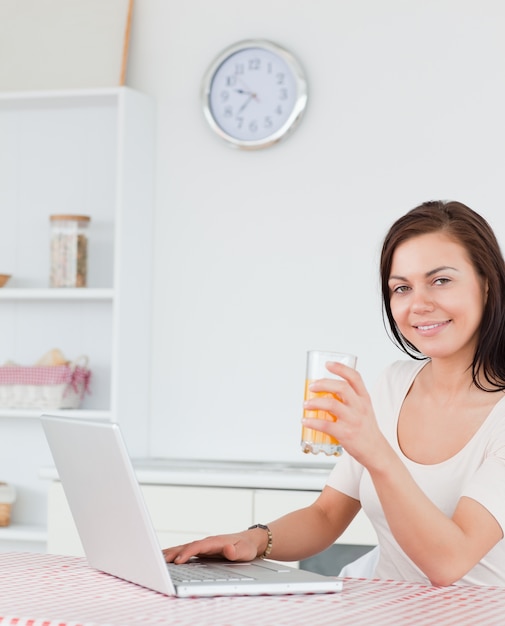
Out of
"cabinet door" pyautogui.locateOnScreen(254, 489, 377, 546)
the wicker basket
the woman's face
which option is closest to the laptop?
the woman's face

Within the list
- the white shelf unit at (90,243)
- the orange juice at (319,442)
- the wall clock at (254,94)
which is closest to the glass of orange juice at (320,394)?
the orange juice at (319,442)

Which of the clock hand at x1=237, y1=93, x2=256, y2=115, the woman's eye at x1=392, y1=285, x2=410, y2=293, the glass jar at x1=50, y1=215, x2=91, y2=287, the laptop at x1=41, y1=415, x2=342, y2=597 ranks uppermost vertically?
the clock hand at x1=237, y1=93, x2=256, y2=115

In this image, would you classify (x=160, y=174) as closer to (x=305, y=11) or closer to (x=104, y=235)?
(x=104, y=235)

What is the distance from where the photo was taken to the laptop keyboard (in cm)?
139

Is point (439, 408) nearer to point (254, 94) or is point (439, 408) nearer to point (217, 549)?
point (217, 549)

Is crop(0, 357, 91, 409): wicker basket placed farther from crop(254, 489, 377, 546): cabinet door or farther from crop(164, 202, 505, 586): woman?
crop(164, 202, 505, 586): woman

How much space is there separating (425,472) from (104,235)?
210 centimetres

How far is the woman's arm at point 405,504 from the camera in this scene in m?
1.39

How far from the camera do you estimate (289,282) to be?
3471 millimetres

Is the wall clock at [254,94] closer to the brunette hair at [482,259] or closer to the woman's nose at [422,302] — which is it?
the brunette hair at [482,259]

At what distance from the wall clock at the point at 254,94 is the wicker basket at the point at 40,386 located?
0.95m

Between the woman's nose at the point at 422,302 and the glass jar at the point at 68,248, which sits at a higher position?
the glass jar at the point at 68,248

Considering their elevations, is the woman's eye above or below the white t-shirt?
above

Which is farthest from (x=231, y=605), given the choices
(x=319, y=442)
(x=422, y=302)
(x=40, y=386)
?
(x=40, y=386)
